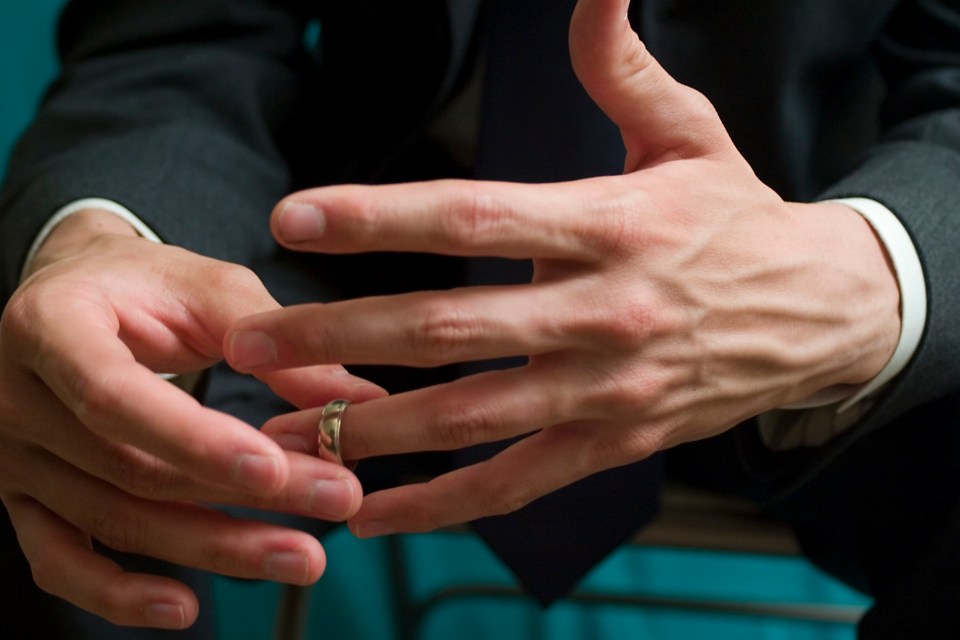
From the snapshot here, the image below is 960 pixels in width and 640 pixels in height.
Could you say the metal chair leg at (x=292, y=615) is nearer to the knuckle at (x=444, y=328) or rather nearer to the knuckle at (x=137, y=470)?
the knuckle at (x=137, y=470)

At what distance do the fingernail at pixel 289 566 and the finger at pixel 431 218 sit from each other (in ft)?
0.52

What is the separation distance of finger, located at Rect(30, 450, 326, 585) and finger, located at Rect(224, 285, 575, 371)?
10 cm

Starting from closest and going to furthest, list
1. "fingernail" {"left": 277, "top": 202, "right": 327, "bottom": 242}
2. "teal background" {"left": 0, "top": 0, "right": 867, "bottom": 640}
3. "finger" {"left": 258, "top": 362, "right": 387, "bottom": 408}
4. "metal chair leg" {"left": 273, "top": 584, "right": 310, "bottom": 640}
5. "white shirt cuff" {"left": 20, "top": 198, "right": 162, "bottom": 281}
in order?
"fingernail" {"left": 277, "top": 202, "right": 327, "bottom": 242}
"finger" {"left": 258, "top": 362, "right": 387, "bottom": 408}
"white shirt cuff" {"left": 20, "top": 198, "right": 162, "bottom": 281}
"metal chair leg" {"left": 273, "top": 584, "right": 310, "bottom": 640}
"teal background" {"left": 0, "top": 0, "right": 867, "bottom": 640}

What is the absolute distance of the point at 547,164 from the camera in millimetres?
621

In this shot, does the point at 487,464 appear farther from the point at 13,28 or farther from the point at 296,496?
the point at 13,28

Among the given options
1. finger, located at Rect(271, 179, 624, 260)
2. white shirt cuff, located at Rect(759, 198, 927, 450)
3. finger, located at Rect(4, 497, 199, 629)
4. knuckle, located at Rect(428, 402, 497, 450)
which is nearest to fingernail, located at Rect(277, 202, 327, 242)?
finger, located at Rect(271, 179, 624, 260)

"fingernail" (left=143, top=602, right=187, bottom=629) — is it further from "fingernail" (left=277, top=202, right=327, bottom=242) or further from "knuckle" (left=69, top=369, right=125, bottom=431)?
"fingernail" (left=277, top=202, right=327, bottom=242)

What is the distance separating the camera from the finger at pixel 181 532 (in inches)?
16.6

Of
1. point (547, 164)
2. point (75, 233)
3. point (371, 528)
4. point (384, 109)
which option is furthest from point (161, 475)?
point (384, 109)

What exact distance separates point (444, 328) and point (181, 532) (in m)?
0.19

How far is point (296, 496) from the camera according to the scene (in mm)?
403

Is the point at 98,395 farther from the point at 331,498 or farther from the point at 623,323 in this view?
the point at 623,323

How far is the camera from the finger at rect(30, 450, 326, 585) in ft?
1.38

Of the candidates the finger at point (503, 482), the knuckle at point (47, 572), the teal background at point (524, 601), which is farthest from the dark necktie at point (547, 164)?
the teal background at point (524, 601)
